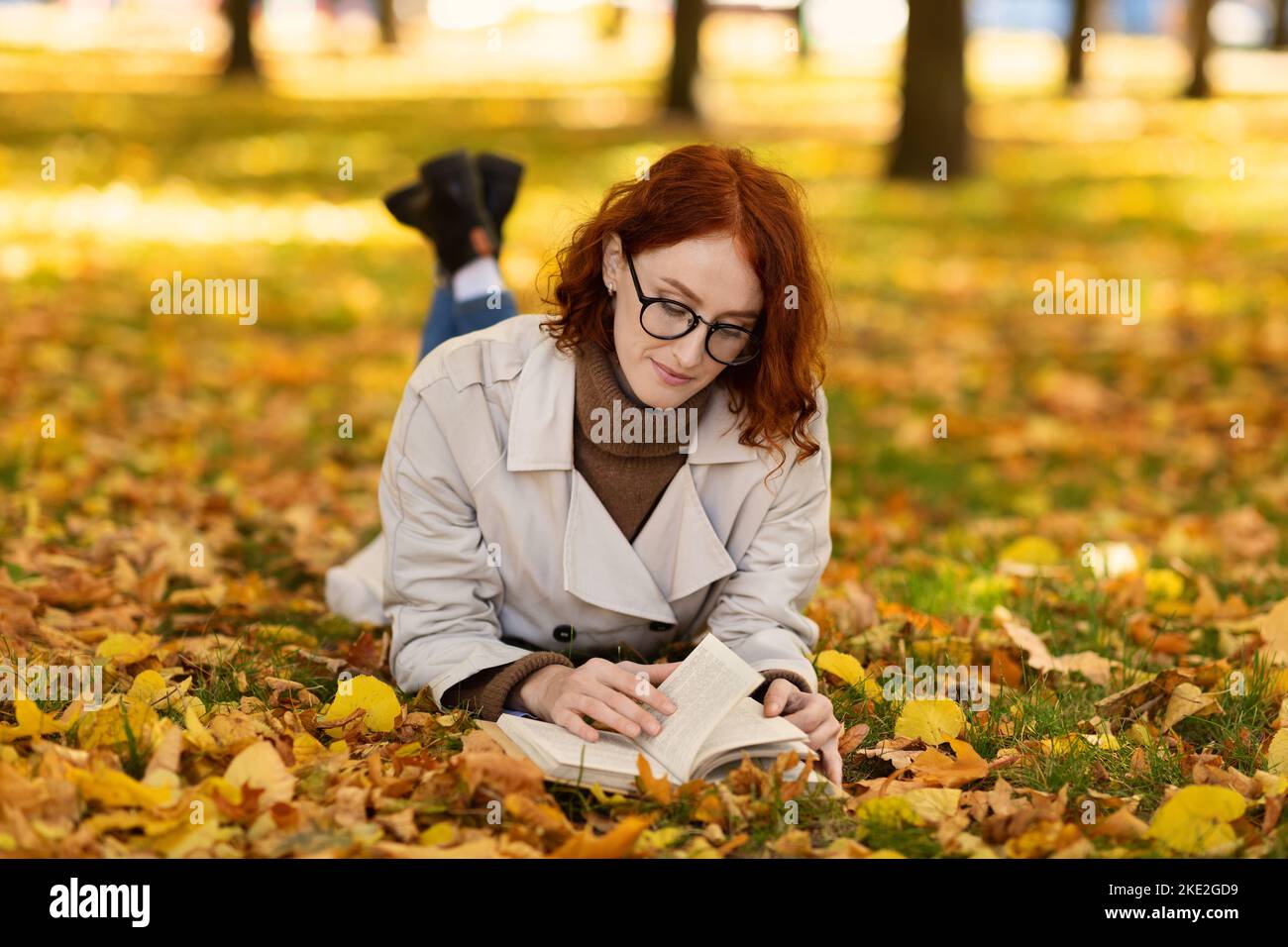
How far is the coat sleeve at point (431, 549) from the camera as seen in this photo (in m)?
3.18

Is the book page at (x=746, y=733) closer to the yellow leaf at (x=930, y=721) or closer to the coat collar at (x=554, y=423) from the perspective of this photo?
the yellow leaf at (x=930, y=721)

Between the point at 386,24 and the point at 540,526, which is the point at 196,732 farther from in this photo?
the point at 386,24

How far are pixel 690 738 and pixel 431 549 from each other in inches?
29.1

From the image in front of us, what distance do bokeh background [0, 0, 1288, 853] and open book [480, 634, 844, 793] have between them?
394 millimetres

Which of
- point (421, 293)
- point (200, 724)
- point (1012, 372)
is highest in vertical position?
point (421, 293)

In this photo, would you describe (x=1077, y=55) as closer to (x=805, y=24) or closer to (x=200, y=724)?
(x=805, y=24)

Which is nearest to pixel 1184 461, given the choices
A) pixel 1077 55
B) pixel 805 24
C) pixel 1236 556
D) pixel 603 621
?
pixel 1236 556

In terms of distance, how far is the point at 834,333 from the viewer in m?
5.21

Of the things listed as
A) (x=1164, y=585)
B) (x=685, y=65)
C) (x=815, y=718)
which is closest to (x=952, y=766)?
(x=815, y=718)

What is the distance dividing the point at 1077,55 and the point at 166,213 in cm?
1727

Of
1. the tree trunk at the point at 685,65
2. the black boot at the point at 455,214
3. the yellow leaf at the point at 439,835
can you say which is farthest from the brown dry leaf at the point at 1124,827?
the tree trunk at the point at 685,65

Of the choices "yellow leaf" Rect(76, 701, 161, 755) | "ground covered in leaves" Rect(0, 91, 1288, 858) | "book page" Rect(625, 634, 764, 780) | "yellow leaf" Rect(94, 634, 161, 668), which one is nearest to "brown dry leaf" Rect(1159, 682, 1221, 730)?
"ground covered in leaves" Rect(0, 91, 1288, 858)
